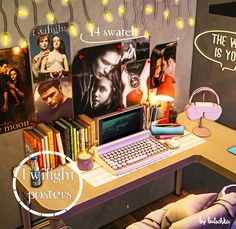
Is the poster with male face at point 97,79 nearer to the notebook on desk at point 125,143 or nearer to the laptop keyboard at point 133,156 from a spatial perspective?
the notebook on desk at point 125,143

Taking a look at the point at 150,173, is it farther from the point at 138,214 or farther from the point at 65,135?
the point at 138,214

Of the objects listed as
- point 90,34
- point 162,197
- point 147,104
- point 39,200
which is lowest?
point 162,197

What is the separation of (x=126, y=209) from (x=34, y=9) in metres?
1.90

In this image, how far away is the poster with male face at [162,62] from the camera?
3.27 m

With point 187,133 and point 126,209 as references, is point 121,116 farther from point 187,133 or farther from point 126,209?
point 126,209

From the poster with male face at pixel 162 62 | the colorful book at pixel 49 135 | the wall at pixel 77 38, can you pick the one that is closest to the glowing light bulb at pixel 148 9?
the wall at pixel 77 38

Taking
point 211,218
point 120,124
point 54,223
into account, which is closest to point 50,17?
point 120,124

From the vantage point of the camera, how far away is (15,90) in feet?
8.62

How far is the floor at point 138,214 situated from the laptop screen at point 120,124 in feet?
2.93

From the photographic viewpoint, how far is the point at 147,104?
3219 millimetres

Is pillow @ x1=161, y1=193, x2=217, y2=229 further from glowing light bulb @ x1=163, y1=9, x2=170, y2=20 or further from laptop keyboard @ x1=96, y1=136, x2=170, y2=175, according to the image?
glowing light bulb @ x1=163, y1=9, x2=170, y2=20

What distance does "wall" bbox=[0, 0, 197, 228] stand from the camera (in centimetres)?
255

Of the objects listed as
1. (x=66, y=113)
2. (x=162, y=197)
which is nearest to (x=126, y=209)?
(x=162, y=197)

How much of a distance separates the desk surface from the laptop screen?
34 centimetres
